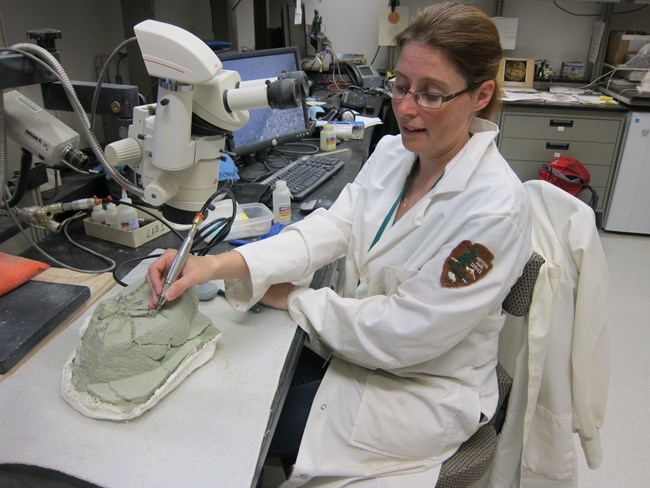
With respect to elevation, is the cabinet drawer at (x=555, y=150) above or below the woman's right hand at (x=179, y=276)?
below

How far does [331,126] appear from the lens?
7.68 feet

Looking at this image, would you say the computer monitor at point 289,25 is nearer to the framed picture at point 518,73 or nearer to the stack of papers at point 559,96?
the stack of papers at point 559,96

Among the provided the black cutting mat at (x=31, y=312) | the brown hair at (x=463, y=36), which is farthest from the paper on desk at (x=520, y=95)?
the black cutting mat at (x=31, y=312)

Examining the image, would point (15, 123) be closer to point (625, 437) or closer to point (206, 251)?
point (206, 251)

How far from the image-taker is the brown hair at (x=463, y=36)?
98 cm

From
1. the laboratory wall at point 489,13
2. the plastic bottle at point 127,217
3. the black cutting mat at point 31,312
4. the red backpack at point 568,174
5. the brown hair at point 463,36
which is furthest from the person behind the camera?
the red backpack at point 568,174

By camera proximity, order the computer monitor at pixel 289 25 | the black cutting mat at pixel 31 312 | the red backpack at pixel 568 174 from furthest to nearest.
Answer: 1. the red backpack at pixel 568 174
2. the computer monitor at pixel 289 25
3. the black cutting mat at pixel 31 312

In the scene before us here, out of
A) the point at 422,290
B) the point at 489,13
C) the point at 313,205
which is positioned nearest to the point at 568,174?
the point at 489,13

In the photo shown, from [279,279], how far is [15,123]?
2.24 ft

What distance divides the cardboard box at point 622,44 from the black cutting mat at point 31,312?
379cm

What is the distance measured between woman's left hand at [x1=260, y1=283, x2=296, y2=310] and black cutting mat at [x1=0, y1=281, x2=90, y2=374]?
37cm

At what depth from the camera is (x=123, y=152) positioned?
3.54 feet

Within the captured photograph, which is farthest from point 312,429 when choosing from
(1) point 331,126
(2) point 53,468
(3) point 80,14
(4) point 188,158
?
(3) point 80,14

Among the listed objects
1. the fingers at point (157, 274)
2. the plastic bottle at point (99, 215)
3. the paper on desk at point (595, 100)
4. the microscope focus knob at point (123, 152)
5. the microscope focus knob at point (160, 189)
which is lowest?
the plastic bottle at point (99, 215)
